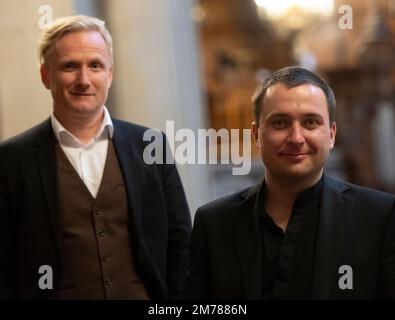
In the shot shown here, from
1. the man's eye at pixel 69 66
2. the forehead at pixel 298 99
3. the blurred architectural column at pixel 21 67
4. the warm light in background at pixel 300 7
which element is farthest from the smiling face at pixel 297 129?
the warm light in background at pixel 300 7

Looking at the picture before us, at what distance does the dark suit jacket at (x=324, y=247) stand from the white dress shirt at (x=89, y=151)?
25 cm

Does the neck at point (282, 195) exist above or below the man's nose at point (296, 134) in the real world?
below

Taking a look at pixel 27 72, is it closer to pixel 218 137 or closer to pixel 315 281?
pixel 218 137

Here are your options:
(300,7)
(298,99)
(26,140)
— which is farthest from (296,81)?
(300,7)

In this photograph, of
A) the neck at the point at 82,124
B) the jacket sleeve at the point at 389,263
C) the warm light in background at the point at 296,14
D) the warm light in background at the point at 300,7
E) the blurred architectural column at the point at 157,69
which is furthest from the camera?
the warm light in background at the point at 296,14

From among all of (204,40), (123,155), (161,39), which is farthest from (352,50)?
(123,155)

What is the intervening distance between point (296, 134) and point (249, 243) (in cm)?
25

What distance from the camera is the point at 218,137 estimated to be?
178cm

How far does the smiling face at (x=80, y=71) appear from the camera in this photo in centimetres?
160

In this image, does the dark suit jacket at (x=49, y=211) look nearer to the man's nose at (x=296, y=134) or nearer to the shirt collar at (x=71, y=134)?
the shirt collar at (x=71, y=134)

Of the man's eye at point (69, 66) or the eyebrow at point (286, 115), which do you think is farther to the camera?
the man's eye at point (69, 66)

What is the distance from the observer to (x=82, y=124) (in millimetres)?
1635

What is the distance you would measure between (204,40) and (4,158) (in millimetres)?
7949

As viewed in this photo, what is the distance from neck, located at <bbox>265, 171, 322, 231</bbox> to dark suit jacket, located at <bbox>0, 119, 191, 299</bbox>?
253 mm
